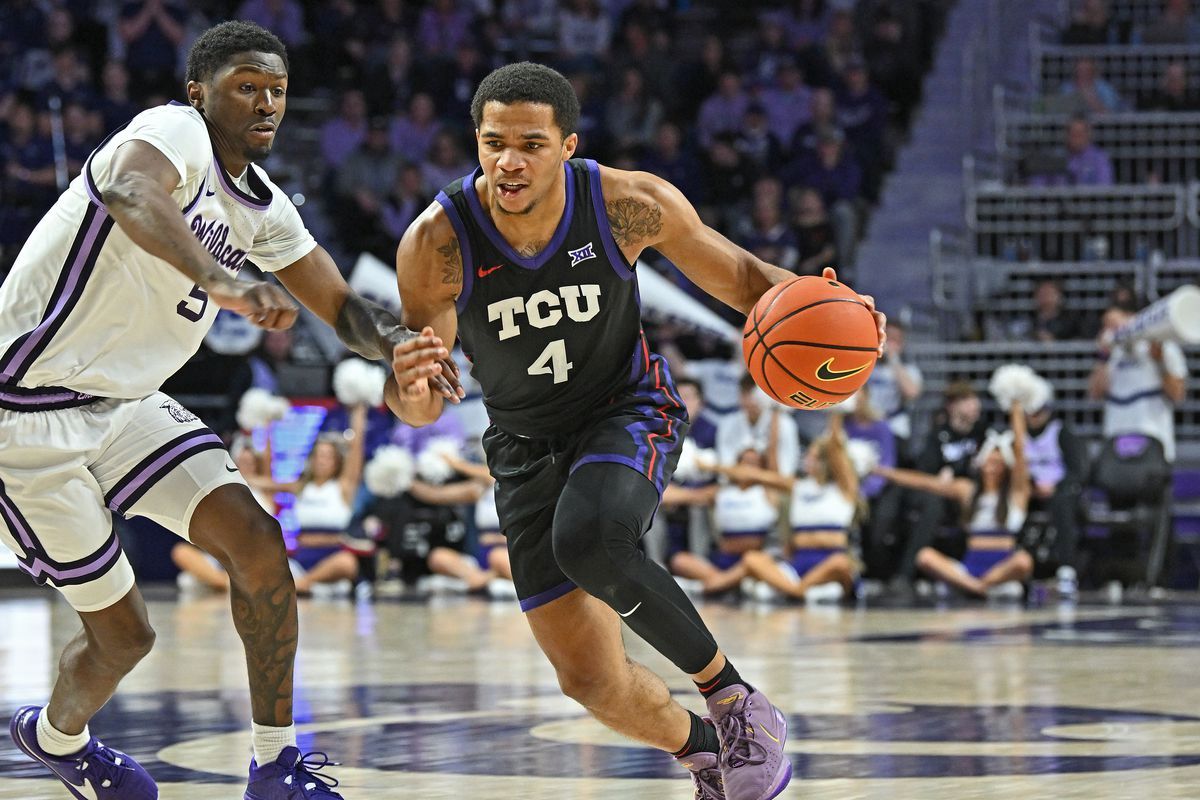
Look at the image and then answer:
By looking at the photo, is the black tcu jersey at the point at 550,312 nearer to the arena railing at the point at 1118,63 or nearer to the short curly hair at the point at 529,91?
the short curly hair at the point at 529,91

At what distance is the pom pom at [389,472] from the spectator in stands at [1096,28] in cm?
926

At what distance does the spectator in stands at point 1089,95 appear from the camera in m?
17.7

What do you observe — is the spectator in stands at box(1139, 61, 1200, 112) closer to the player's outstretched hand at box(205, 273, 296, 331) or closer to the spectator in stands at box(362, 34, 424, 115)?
the spectator in stands at box(362, 34, 424, 115)

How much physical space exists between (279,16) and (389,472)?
6.52m

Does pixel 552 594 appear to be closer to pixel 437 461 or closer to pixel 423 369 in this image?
pixel 423 369

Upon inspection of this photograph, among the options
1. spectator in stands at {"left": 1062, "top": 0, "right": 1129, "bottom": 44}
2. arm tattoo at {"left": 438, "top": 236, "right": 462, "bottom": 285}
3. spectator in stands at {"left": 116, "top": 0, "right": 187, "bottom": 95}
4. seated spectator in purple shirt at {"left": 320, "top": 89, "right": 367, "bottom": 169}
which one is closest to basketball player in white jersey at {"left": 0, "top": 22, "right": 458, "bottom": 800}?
arm tattoo at {"left": 438, "top": 236, "right": 462, "bottom": 285}

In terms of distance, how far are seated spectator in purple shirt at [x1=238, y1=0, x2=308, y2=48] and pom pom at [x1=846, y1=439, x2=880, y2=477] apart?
8153mm

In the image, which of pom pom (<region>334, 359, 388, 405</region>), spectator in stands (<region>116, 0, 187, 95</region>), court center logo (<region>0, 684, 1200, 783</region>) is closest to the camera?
court center logo (<region>0, 684, 1200, 783</region>)

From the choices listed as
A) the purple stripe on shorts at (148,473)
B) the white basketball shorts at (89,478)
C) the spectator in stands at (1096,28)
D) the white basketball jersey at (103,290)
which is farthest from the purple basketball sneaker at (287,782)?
the spectator in stands at (1096,28)

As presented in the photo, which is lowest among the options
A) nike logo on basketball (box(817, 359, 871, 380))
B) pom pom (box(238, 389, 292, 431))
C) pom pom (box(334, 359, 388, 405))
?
pom pom (box(238, 389, 292, 431))

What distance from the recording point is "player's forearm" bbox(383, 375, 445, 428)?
4168mm

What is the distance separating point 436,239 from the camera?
448cm

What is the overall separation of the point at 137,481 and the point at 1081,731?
3.29m

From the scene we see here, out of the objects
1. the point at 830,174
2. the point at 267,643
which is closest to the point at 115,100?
the point at 830,174
